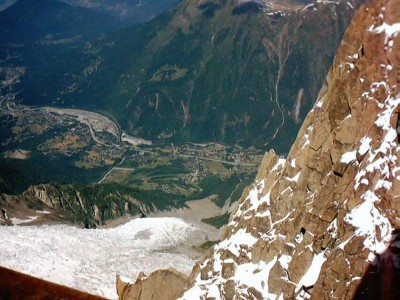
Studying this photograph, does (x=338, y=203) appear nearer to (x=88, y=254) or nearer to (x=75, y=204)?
(x=88, y=254)

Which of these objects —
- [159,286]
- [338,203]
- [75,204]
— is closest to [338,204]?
[338,203]

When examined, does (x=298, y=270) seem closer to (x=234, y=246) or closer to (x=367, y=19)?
(x=234, y=246)

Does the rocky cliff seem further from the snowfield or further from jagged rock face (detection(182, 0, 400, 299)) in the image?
the snowfield

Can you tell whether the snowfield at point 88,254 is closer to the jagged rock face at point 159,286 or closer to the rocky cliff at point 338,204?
the jagged rock face at point 159,286

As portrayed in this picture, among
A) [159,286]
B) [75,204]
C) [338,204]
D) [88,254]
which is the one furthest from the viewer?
[75,204]

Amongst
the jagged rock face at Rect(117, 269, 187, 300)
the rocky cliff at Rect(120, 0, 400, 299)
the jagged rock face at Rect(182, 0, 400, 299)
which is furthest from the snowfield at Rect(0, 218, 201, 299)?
the rocky cliff at Rect(120, 0, 400, 299)

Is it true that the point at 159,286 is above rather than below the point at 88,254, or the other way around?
above
